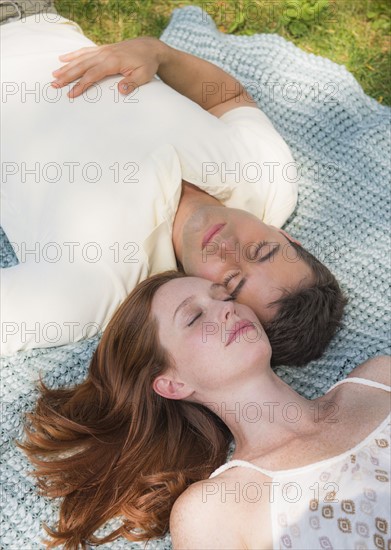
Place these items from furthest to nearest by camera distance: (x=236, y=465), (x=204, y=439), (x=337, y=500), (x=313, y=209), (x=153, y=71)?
(x=313, y=209) < (x=153, y=71) < (x=204, y=439) < (x=236, y=465) < (x=337, y=500)

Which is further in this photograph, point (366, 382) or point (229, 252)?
point (229, 252)

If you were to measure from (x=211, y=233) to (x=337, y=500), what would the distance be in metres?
0.97

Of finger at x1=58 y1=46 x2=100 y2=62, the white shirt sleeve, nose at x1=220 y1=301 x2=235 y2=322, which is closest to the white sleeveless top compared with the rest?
nose at x1=220 y1=301 x2=235 y2=322

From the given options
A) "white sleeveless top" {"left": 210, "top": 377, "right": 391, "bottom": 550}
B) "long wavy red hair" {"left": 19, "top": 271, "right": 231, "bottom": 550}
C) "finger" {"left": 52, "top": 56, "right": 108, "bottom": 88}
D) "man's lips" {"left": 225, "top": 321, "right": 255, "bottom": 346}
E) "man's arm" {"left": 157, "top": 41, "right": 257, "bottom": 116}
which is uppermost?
"finger" {"left": 52, "top": 56, "right": 108, "bottom": 88}

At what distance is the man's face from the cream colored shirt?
17 centimetres

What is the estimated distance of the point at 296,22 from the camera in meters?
3.51

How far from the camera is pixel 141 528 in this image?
7.13 feet

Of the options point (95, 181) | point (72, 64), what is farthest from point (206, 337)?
point (72, 64)

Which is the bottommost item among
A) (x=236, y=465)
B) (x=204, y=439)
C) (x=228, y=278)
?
(x=204, y=439)

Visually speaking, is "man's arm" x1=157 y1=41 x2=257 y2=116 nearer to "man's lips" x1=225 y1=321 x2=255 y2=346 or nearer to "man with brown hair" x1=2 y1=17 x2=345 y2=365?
"man with brown hair" x1=2 y1=17 x2=345 y2=365

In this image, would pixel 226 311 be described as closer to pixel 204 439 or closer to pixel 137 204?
pixel 204 439

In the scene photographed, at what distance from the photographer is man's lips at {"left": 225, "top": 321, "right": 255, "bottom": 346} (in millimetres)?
2076

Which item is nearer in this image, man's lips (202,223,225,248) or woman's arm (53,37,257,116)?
man's lips (202,223,225,248)

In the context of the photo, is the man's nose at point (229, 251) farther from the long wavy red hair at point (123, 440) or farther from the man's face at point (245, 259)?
the long wavy red hair at point (123, 440)
